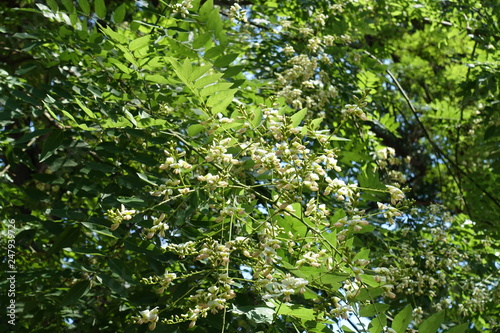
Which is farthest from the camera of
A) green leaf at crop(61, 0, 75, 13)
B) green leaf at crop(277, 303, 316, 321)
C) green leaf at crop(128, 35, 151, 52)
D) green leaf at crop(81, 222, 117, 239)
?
green leaf at crop(61, 0, 75, 13)

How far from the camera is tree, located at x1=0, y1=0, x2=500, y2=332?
4.98 feet

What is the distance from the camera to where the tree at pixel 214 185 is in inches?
59.7

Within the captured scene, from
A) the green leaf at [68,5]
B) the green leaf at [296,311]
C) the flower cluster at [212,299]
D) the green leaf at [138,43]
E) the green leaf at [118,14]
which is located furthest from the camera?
the green leaf at [118,14]

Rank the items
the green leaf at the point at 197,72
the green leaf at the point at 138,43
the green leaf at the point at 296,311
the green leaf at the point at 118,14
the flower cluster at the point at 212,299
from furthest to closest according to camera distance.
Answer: the green leaf at the point at 118,14
the green leaf at the point at 138,43
the green leaf at the point at 197,72
the green leaf at the point at 296,311
the flower cluster at the point at 212,299

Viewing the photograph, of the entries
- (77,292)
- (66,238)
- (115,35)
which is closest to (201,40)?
(115,35)

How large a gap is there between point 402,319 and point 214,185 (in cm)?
60

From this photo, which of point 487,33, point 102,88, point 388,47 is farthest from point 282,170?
point 388,47

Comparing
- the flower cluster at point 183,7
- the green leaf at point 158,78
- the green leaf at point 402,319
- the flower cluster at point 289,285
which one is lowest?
the green leaf at point 402,319

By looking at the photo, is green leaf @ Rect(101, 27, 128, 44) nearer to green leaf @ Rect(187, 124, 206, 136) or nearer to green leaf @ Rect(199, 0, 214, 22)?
green leaf @ Rect(199, 0, 214, 22)

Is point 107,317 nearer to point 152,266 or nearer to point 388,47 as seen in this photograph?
point 152,266

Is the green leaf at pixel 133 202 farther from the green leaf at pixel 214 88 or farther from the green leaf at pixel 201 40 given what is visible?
the green leaf at pixel 201 40

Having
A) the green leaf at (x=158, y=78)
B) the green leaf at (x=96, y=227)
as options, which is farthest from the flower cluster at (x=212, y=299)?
the green leaf at (x=158, y=78)

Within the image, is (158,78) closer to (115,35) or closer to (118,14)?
(115,35)

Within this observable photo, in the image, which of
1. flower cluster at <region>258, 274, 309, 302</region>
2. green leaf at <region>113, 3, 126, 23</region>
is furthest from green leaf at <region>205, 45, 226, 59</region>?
flower cluster at <region>258, 274, 309, 302</region>
